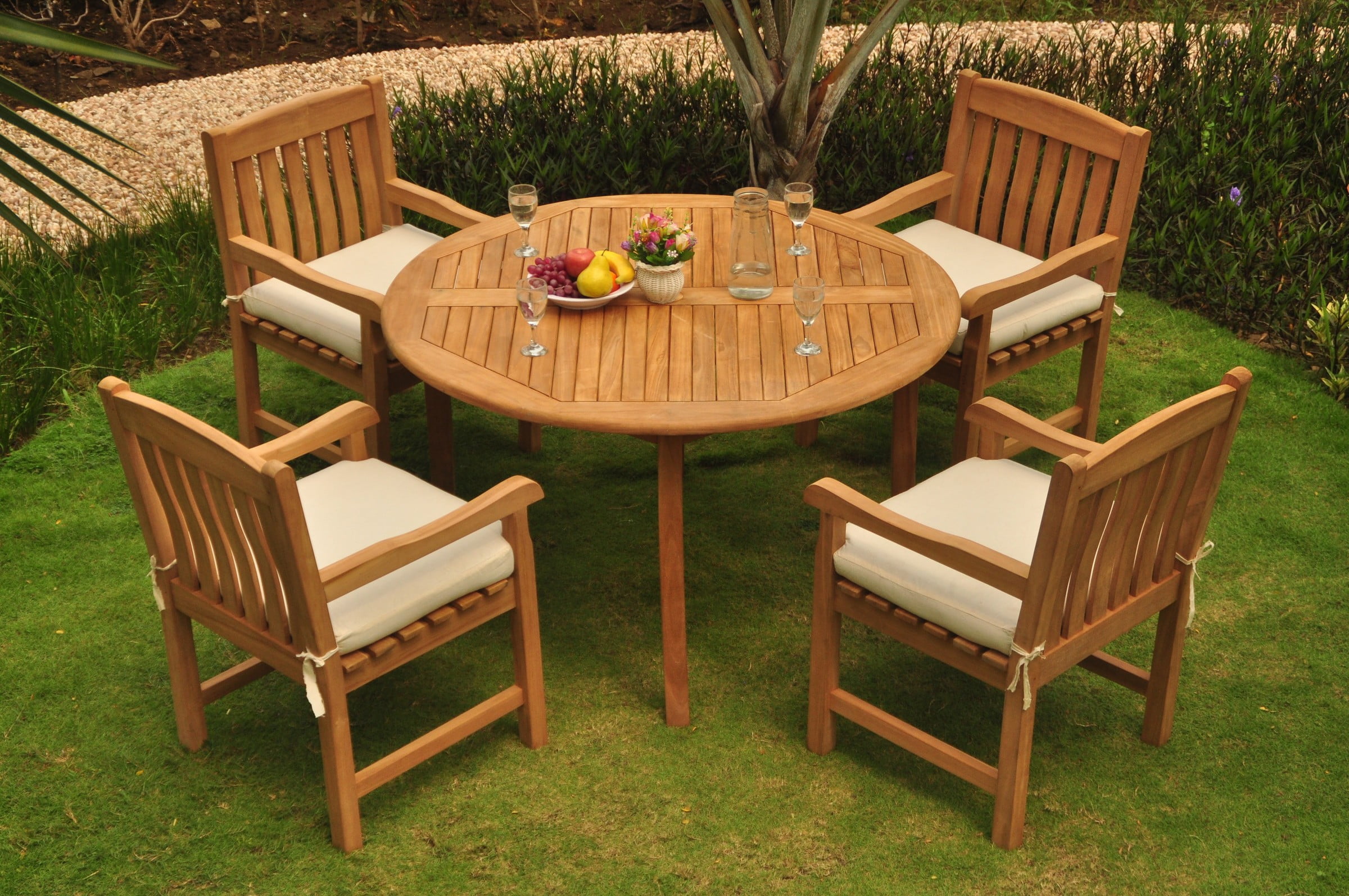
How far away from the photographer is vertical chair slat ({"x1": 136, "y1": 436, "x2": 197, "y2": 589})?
2.68 m

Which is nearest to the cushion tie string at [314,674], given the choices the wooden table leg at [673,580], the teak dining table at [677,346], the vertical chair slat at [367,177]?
the teak dining table at [677,346]

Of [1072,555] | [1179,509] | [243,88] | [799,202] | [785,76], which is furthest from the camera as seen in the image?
[243,88]

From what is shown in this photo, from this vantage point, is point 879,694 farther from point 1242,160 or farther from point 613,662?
point 1242,160

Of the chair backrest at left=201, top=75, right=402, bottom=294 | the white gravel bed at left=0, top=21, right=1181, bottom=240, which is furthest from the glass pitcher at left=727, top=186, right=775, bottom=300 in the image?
the white gravel bed at left=0, top=21, right=1181, bottom=240

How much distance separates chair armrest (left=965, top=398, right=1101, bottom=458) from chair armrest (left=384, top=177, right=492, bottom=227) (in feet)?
5.43

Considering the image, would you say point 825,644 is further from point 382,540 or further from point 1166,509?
point 382,540

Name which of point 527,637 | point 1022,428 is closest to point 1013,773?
point 1022,428

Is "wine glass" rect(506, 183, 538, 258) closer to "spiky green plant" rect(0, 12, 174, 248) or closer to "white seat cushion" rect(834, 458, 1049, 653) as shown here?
"spiky green plant" rect(0, 12, 174, 248)

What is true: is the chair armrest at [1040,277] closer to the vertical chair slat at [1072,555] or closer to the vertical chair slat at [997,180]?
the vertical chair slat at [997,180]

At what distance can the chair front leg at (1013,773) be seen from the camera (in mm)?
2766

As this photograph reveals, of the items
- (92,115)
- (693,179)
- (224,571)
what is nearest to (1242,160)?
(693,179)

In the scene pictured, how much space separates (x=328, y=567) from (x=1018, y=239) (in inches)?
101

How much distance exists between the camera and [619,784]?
3.14 m

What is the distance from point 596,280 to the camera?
133 inches
